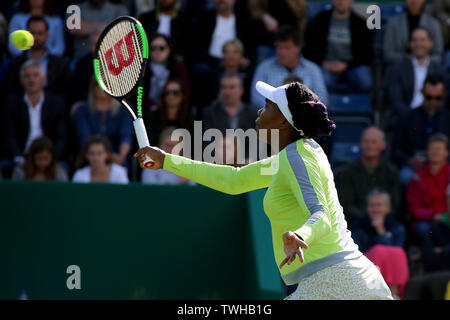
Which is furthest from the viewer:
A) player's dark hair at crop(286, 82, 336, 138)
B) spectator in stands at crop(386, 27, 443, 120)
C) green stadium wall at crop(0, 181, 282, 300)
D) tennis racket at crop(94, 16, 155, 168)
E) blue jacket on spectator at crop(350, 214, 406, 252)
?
spectator in stands at crop(386, 27, 443, 120)

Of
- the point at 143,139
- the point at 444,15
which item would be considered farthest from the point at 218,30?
the point at 143,139

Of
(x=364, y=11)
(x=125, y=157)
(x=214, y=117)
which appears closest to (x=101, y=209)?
(x=125, y=157)

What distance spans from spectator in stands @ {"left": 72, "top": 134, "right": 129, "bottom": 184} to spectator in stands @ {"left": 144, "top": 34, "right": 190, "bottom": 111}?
790 millimetres

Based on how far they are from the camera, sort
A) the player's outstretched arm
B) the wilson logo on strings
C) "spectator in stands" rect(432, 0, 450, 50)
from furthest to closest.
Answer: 1. "spectator in stands" rect(432, 0, 450, 50)
2. the wilson logo on strings
3. the player's outstretched arm

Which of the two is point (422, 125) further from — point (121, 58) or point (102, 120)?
point (121, 58)

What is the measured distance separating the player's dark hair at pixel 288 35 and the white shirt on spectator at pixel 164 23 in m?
1.07

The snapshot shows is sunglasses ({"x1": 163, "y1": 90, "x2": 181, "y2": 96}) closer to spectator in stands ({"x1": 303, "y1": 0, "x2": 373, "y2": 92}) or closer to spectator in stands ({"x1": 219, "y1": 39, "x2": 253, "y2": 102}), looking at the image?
spectator in stands ({"x1": 219, "y1": 39, "x2": 253, "y2": 102})

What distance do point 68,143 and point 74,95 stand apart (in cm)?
57

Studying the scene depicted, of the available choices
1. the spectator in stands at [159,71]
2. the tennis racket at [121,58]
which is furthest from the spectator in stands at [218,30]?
the tennis racket at [121,58]

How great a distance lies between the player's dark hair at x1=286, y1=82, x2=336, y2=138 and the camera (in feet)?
12.5

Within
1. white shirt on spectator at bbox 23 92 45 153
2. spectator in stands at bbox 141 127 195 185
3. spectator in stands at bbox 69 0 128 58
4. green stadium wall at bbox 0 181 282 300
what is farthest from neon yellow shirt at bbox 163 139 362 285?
spectator in stands at bbox 69 0 128 58

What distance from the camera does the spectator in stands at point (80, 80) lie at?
8.02 meters

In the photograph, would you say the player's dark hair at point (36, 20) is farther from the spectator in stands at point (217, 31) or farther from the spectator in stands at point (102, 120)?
the spectator in stands at point (217, 31)
